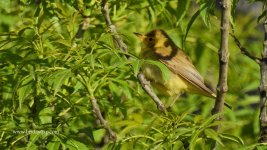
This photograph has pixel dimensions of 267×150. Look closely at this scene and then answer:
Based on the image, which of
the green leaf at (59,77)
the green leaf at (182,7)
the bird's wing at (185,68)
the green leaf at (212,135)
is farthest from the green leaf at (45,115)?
the bird's wing at (185,68)

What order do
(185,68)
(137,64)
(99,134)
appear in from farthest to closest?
1. (185,68)
2. (99,134)
3. (137,64)

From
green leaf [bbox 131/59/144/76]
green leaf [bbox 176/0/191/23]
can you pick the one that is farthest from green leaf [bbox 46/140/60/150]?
green leaf [bbox 176/0/191/23]

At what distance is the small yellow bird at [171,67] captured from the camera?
6.31 meters

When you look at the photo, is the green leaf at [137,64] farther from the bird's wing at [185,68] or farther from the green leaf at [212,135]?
the bird's wing at [185,68]

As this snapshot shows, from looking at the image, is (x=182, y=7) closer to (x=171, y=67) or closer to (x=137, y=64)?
(x=137, y=64)

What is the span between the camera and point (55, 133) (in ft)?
13.2

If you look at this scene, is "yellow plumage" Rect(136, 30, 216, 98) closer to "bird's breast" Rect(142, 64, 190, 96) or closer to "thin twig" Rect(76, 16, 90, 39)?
"bird's breast" Rect(142, 64, 190, 96)

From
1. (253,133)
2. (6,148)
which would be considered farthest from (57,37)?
(253,133)

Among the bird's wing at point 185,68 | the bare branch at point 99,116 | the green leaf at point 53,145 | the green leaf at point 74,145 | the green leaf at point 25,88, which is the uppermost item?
the green leaf at point 25,88

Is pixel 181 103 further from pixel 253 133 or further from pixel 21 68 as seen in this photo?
pixel 21 68

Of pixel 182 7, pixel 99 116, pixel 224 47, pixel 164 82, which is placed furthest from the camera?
pixel 164 82

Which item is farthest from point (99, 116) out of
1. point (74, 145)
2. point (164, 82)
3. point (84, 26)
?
point (164, 82)

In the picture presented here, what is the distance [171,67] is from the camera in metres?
6.66

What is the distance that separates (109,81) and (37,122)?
0.54 meters
